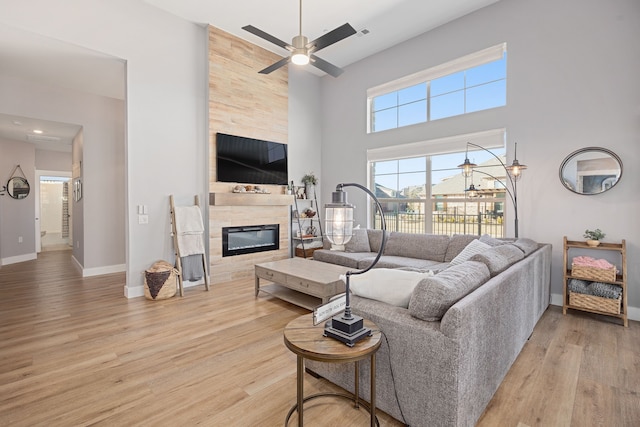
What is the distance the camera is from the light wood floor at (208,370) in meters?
1.73

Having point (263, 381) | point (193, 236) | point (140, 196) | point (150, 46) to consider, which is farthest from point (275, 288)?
point (150, 46)

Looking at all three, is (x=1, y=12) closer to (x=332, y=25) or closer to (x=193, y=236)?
(x=193, y=236)

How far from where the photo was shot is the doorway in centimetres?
817

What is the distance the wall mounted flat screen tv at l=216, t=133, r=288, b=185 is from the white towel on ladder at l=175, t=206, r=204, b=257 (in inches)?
28.0

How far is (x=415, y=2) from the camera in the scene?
4035mm

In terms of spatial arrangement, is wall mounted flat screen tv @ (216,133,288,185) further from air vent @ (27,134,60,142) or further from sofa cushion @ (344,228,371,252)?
air vent @ (27,134,60,142)

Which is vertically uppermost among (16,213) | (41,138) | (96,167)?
(41,138)

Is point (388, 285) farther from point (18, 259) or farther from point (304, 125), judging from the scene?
point (18, 259)

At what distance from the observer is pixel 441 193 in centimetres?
479

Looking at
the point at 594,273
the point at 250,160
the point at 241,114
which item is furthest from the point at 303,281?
the point at 241,114

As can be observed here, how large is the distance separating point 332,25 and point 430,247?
362cm

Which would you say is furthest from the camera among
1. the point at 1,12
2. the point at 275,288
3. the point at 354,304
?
the point at 275,288

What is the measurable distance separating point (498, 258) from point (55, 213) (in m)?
10.8

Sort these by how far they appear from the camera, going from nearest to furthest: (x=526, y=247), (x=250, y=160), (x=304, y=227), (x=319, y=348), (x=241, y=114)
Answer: (x=319, y=348) → (x=526, y=247) → (x=241, y=114) → (x=250, y=160) → (x=304, y=227)
